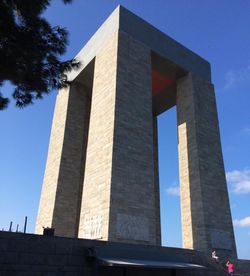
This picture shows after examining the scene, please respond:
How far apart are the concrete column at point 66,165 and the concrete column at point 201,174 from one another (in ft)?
17.0

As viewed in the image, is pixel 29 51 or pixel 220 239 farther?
pixel 220 239

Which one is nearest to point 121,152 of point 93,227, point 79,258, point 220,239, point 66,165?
point 93,227

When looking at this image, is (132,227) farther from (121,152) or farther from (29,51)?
(29,51)

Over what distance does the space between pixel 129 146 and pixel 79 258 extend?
5.74 metres

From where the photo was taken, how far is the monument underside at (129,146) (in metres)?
12.0

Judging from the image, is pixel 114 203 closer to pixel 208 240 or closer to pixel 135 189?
pixel 135 189

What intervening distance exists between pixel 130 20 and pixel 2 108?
10249mm

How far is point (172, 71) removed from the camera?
17641mm

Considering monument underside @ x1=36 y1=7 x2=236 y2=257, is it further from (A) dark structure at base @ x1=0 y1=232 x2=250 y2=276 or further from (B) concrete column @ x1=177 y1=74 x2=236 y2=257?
(A) dark structure at base @ x1=0 y1=232 x2=250 y2=276

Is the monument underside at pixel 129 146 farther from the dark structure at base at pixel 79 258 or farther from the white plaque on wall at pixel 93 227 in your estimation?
the dark structure at base at pixel 79 258

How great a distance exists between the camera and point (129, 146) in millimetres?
12812

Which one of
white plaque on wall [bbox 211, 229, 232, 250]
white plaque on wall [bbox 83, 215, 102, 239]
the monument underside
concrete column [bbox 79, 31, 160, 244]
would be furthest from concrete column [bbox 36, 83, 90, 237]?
white plaque on wall [bbox 211, 229, 232, 250]

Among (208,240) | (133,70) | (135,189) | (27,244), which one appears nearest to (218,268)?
(208,240)

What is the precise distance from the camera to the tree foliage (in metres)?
6.95
